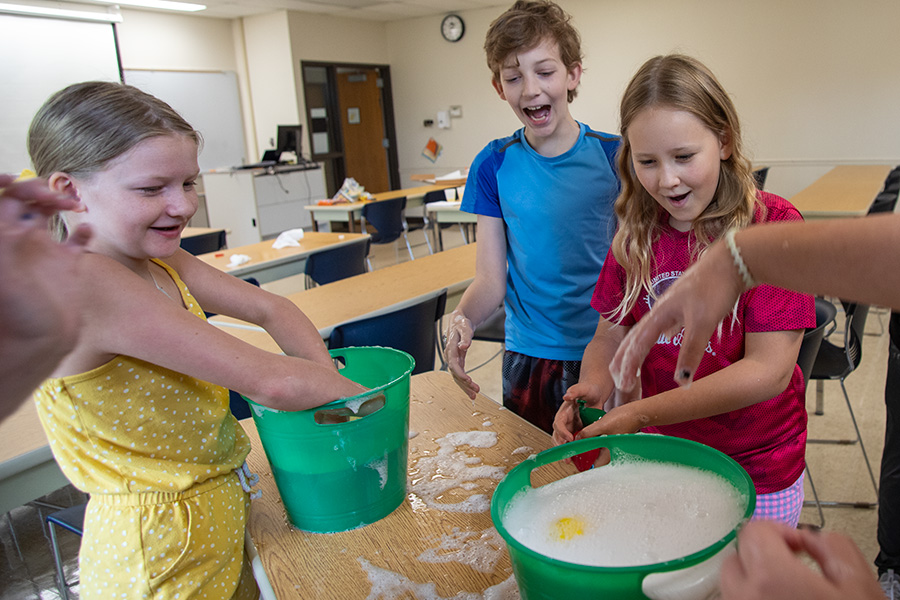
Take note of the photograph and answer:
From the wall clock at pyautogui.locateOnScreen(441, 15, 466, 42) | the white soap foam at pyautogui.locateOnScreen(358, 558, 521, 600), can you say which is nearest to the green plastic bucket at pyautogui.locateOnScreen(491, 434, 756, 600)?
the white soap foam at pyautogui.locateOnScreen(358, 558, 521, 600)

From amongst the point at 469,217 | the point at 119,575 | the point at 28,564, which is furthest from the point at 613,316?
the point at 469,217

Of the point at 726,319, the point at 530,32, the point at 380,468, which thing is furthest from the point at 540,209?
the point at 380,468

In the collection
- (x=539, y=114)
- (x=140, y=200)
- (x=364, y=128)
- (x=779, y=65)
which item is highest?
(x=779, y=65)

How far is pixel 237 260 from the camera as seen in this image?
3391 millimetres

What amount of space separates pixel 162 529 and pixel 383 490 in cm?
30

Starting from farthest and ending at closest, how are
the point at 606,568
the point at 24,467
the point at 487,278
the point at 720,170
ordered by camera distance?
the point at 487,278
the point at 24,467
the point at 720,170
the point at 606,568

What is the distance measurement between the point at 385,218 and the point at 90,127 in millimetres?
4894

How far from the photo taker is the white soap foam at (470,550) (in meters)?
0.84

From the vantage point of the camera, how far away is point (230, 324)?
7.18 feet

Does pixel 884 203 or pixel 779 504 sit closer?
pixel 779 504

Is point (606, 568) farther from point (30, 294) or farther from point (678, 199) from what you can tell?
point (678, 199)

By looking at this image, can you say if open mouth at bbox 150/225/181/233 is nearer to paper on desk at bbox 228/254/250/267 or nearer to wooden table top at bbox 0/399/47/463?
wooden table top at bbox 0/399/47/463

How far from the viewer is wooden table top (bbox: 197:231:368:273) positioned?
3.42 meters

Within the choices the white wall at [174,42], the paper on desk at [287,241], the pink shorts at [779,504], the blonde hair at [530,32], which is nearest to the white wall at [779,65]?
the white wall at [174,42]
